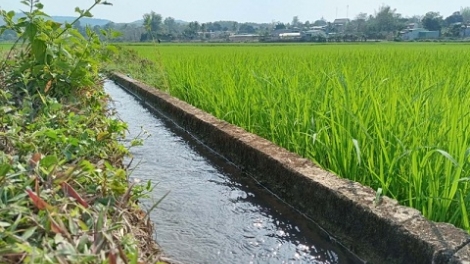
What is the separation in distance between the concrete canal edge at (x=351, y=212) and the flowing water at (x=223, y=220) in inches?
2.5

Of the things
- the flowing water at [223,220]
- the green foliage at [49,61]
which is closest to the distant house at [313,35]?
the flowing water at [223,220]

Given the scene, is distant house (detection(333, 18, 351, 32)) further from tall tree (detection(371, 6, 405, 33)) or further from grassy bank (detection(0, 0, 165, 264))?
grassy bank (detection(0, 0, 165, 264))

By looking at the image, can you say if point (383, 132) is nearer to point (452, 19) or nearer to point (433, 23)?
point (433, 23)

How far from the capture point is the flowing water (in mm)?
1695

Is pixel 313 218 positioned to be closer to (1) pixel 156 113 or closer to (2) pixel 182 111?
(2) pixel 182 111

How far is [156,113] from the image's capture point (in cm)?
523

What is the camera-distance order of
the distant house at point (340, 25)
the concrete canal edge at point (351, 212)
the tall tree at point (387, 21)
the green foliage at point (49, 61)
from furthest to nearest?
the distant house at point (340, 25) → the tall tree at point (387, 21) → the green foliage at point (49, 61) → the concrete canal edge at point (351, 212)

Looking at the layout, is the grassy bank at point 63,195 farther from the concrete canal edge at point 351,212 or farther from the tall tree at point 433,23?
the tall tree at point 433,23

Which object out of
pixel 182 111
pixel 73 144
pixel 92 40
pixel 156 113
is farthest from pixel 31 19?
pixel 156 113

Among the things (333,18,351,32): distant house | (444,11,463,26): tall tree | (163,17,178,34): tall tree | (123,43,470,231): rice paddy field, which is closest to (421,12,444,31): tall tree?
(444,11,463,26): tall tree

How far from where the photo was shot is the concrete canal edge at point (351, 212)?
1316mm

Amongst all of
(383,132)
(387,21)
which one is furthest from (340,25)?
(383,132)

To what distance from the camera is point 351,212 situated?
5.52 ft

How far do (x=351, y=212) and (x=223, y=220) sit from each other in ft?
1.95
